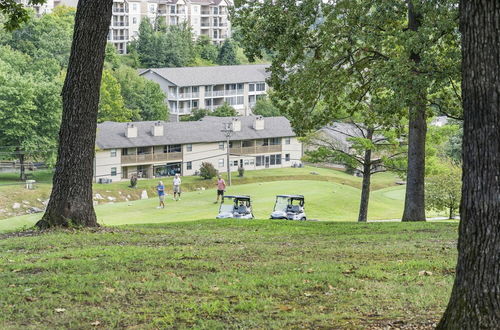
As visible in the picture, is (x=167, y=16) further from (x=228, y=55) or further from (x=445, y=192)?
(x=445, y=192)

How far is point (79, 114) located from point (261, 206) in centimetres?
3116

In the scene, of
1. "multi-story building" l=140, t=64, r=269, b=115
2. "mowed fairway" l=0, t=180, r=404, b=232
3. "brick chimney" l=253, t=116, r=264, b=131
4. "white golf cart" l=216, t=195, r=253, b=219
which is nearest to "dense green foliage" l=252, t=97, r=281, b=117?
"multi-story building" l=140, t=64, r=269, b=115

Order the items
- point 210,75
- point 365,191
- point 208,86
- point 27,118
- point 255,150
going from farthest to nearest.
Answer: point 210,75, point 208,86, point 255,150, point 27,118, point 365,191

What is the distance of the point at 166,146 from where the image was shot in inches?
3007

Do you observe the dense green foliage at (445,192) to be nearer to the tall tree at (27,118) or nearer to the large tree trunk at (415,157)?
the large tree trunk at (415,157)

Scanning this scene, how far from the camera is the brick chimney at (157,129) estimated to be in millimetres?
76188

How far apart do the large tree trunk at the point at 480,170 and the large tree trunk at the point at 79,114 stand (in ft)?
32.1

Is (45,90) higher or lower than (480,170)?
higher

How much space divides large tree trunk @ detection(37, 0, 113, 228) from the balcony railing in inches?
2297

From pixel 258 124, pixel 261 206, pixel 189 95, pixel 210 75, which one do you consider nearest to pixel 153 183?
pixel 258 124

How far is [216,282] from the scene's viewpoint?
9.30m

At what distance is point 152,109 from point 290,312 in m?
83.8

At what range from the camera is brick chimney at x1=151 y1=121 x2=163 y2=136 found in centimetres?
7619

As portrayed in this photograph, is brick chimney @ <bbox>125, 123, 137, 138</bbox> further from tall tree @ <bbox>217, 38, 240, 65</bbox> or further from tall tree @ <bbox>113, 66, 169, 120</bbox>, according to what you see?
tall tree @ <bbox>217, 38, 240, 65</bbox>
